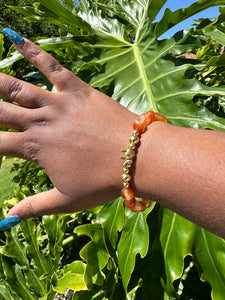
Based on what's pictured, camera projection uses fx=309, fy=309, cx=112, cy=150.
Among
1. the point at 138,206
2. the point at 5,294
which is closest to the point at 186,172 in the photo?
the point at 138,206

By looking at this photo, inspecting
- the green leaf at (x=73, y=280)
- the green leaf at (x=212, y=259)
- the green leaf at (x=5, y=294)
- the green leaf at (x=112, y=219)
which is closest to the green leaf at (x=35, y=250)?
the green leaf at (x=5, y=294)

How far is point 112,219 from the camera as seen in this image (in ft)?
4.27

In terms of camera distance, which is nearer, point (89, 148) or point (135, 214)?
point (89, 148)

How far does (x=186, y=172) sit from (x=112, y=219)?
644mm

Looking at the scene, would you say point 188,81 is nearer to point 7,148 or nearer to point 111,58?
point 111,58

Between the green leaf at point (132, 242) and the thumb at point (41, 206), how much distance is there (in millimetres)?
416

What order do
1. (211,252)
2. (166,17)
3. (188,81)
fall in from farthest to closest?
(166,17) → (188,81) → (211,252)

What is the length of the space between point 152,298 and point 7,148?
→ 944 millimetres

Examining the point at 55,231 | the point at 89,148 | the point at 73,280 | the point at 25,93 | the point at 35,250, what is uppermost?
the point at 25,93

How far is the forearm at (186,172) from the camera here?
70 centimetres

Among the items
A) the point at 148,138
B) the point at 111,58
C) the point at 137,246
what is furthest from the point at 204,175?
the point at 111,58

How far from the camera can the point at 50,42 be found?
1.70 metres

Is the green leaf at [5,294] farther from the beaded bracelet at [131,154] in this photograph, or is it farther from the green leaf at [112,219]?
the beaded bracelet at [131,154]

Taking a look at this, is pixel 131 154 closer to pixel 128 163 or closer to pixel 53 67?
pixel 128 163
